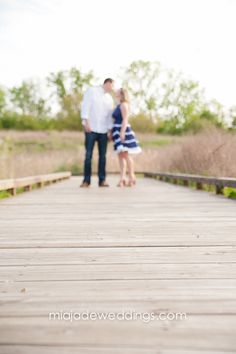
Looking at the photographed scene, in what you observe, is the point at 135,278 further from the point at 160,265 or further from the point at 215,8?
the point at 215,8

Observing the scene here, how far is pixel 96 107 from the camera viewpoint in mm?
7434

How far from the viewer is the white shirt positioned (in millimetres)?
7379

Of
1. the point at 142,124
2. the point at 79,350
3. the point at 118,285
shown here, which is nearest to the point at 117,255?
the point at 118,285

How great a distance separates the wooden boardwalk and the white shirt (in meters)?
4.42

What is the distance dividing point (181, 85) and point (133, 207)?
145 ft

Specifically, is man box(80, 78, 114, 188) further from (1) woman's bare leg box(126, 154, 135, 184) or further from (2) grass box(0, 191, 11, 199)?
(2) grass box(0, 191, 11, 199)

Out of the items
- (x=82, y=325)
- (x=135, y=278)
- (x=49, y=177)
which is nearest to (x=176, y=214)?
(x=135, y=278)

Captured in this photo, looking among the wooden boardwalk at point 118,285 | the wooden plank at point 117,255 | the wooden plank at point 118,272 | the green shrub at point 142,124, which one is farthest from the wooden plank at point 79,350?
the green shrub at point 142,124

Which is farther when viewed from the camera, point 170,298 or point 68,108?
point 68,108

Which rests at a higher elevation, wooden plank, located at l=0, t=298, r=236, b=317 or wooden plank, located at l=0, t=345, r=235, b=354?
wooden plank, located at l=0, t=345, r=235, b=354

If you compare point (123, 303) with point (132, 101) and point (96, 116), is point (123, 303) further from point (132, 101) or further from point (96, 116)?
point (132, 101)

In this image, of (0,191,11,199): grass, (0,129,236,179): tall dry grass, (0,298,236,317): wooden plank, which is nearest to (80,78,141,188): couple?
(0,129,236,179): tall dry grass

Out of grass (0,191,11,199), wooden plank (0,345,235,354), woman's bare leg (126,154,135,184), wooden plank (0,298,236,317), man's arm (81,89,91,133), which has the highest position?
man's arm (81,89,91,133)

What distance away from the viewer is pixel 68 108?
42438mm
